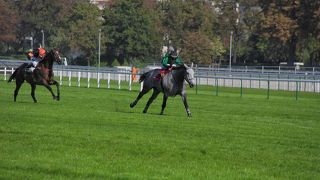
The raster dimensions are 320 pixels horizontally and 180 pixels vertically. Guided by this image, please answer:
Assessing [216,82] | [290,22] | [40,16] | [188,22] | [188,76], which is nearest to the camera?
[188,76]

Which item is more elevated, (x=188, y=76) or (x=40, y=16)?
(x=40, y=16)

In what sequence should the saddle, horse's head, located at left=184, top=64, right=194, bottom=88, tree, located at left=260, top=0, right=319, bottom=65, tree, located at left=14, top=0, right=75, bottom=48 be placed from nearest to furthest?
horse's head, located at left=184, top=64, right=194, bottom=88 < the saddle < tree, located at left=260, top=0, right=319, bottom=65 < tree, located at left=14, top=0, right=75, bottom=48

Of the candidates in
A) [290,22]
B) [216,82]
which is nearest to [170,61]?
[216,82]

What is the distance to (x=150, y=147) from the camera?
44.0 feet

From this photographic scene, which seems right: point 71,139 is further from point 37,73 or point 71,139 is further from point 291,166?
point 37,73

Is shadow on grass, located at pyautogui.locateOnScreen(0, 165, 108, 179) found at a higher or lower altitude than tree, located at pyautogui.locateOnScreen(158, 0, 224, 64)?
lower

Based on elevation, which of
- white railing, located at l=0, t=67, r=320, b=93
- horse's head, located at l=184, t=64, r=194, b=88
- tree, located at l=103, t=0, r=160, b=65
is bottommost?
white railing, located at l=0, t=67, r=320, b=93

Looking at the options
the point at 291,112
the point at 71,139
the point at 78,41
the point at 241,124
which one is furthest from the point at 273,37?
the point at 71,139

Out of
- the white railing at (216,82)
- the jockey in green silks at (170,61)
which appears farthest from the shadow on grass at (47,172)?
the white railing at (216,82)

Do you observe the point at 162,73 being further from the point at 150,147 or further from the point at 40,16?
the point at 40,16

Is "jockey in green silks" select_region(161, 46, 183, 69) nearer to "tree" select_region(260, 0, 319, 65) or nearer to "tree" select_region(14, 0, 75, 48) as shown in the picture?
"tree" select_region(260, 0, 319, 65)

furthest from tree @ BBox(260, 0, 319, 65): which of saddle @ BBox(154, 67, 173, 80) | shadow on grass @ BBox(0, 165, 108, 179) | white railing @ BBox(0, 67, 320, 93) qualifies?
shadow on grass @ BBox(0, 165, 108, 179)

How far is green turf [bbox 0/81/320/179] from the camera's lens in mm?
10797

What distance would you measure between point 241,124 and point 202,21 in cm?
6825
